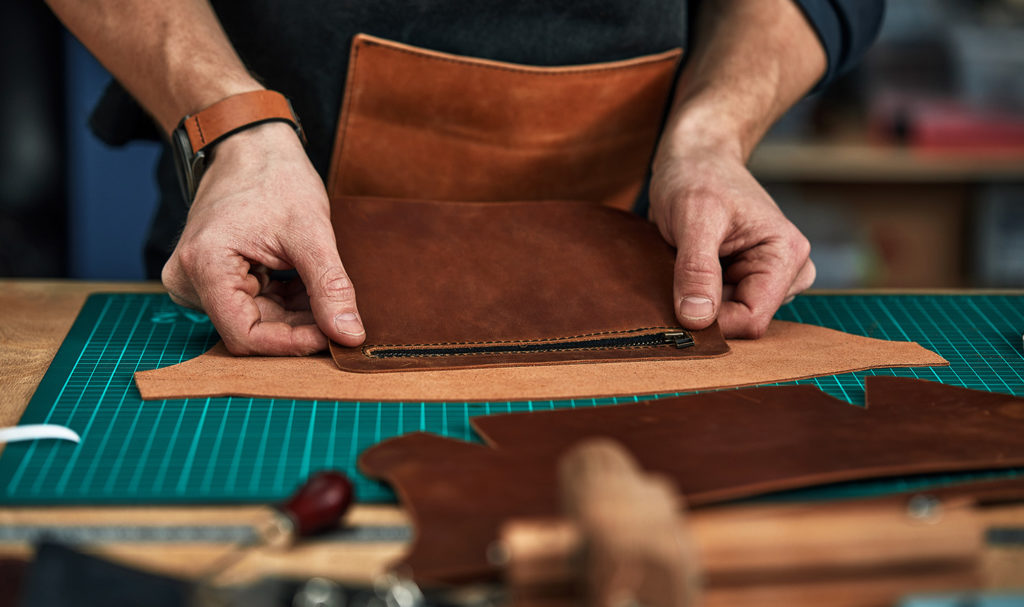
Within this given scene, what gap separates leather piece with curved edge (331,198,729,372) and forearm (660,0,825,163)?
0.27 meters

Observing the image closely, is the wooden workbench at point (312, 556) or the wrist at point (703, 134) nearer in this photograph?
the wooden workbench at point (312, 556)

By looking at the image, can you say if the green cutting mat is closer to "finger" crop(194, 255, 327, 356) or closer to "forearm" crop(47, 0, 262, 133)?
"finger" crop(194, 255, 327, 356)

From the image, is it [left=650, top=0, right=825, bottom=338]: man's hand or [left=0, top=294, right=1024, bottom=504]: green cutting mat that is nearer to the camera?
[left=0, top=294, right=1024, bottom=504]: green cutting mat

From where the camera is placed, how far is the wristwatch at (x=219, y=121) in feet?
3.97

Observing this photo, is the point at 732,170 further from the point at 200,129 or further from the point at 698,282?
the point at 200,129

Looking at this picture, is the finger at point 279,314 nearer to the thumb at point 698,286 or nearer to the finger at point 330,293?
the finger at point 330,293

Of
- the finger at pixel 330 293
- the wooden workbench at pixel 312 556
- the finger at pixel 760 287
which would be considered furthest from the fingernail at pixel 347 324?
the finger at pixel 760 287

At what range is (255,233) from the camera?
110 cm

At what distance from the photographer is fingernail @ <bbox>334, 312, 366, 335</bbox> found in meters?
1.09

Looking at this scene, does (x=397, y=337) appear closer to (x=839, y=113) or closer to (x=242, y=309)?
(x=242, y=309)

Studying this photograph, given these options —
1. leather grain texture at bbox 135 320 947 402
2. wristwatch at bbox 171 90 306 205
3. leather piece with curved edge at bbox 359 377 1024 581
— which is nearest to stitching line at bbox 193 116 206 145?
wristwatch at bbox 171 90 306 205

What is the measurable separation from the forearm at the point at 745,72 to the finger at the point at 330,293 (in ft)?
1.94

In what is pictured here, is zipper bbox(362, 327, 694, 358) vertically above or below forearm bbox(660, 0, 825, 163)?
below


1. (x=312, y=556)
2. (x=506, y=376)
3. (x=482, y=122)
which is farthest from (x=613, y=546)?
(x=482, y=122)
